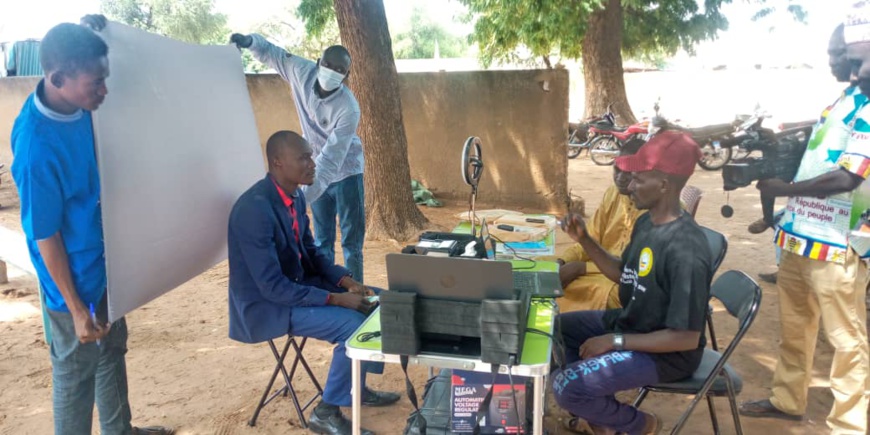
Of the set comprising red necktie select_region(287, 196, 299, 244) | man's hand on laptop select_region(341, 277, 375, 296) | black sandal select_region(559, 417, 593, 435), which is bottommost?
black sandal select_region(559, 417, 593, 435)

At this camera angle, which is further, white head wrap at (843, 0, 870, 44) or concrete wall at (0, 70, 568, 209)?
concrete wall at (0, 70, 568, 209)

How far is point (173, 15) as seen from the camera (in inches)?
1385

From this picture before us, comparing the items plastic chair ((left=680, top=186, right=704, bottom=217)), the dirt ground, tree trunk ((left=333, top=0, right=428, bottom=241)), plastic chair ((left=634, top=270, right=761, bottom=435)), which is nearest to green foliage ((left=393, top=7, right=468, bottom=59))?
tree trunk ((left=333, top=0, right=428, bottom=241))

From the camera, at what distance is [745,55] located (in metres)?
30.5

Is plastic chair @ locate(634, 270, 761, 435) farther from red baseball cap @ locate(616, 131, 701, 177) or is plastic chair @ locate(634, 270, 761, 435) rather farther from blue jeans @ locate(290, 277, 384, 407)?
blue jeans @ locate(290, 277, 384, 407)

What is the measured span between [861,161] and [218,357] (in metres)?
3.81

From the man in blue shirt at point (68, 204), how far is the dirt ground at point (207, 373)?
861mm

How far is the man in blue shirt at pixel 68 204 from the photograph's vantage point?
7.14 ft

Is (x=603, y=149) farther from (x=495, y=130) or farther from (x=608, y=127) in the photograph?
(x=495, y=130)

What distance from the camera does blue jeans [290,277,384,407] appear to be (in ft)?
9.62

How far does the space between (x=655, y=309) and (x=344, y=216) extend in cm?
258

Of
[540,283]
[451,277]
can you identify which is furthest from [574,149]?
[451,277]

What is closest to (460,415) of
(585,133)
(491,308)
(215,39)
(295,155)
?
(491,308)

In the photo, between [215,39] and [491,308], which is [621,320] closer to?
[491,308]
